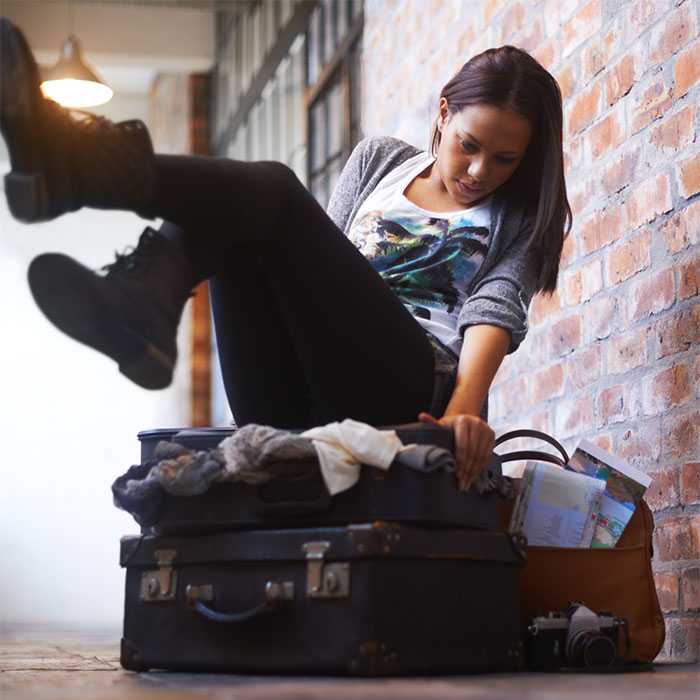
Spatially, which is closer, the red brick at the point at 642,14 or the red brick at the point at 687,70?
the red brick at the point at 687,70

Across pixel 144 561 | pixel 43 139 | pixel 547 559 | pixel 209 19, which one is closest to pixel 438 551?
pixel 547 559

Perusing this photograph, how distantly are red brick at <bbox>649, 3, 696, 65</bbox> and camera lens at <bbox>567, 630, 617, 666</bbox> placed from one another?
1.07 meters

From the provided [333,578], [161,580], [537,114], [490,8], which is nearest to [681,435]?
[537,114]

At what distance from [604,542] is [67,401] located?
6.81 metres

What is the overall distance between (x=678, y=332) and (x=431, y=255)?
494mm

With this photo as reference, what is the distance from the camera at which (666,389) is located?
231 cm

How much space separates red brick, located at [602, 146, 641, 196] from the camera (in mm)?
2459

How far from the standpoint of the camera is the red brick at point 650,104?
234 centimetres

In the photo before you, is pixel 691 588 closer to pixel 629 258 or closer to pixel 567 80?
pixel 629 258

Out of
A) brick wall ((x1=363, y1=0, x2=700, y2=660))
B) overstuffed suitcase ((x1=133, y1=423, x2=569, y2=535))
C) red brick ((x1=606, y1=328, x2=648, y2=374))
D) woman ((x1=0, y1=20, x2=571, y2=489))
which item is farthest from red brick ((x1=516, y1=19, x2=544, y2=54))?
overstuffed suitcase ((x1=133, y1=423, x2=569, y2=535))

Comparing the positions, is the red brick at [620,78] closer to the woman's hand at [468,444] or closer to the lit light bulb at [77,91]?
the woman's hand at [468,444]

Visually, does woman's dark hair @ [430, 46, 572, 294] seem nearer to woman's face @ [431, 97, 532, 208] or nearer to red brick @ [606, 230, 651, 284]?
woman's face @ [431, 97, 532, 208]

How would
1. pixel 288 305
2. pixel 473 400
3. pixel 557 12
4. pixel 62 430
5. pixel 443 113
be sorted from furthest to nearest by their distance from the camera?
pixel 62 430
pixel 557 12
pixel 443 113
pixel 473 400
pixel 288 305

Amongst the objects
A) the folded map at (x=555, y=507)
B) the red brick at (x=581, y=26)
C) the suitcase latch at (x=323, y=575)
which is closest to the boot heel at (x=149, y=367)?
the suitcase latch at (x=323, y=575)
